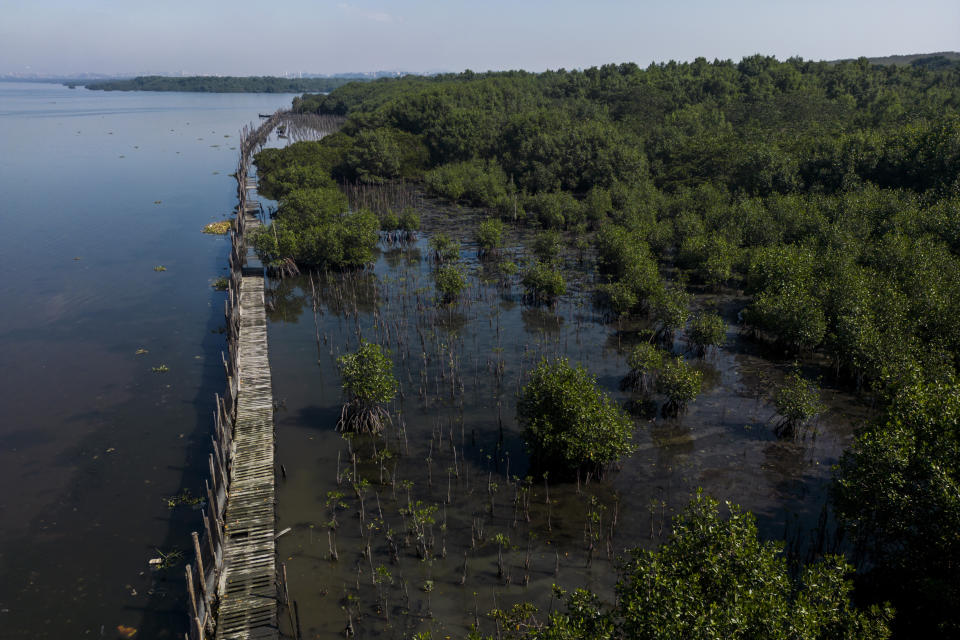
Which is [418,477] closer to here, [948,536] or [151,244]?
[948,536]

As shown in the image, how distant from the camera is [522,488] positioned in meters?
23.3

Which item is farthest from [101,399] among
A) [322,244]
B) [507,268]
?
[507,268]

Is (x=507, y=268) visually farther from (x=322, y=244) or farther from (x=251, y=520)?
(x=251, y=520)

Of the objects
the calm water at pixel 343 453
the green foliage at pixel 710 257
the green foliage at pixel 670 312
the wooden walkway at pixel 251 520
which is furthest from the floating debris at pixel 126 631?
the green foliage at pixel 710 257

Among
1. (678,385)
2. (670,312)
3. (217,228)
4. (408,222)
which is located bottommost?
(678,385)

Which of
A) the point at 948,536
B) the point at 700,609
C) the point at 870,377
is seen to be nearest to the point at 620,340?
the point at 870,377

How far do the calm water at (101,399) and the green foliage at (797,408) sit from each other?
25.7 metres

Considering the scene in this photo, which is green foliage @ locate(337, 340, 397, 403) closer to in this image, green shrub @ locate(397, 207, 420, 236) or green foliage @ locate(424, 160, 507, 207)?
green shrub @ locate(397, 207, 420, 236)

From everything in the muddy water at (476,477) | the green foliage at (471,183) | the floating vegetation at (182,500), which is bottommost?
the floating vegetation at (182,500)

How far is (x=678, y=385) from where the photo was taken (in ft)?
90.9

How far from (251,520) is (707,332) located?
26084mm

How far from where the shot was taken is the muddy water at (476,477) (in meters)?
19.0

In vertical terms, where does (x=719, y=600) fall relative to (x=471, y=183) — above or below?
below

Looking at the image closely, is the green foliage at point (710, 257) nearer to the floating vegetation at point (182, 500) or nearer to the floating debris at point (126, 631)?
the floating vegetation at point (182, 500)
